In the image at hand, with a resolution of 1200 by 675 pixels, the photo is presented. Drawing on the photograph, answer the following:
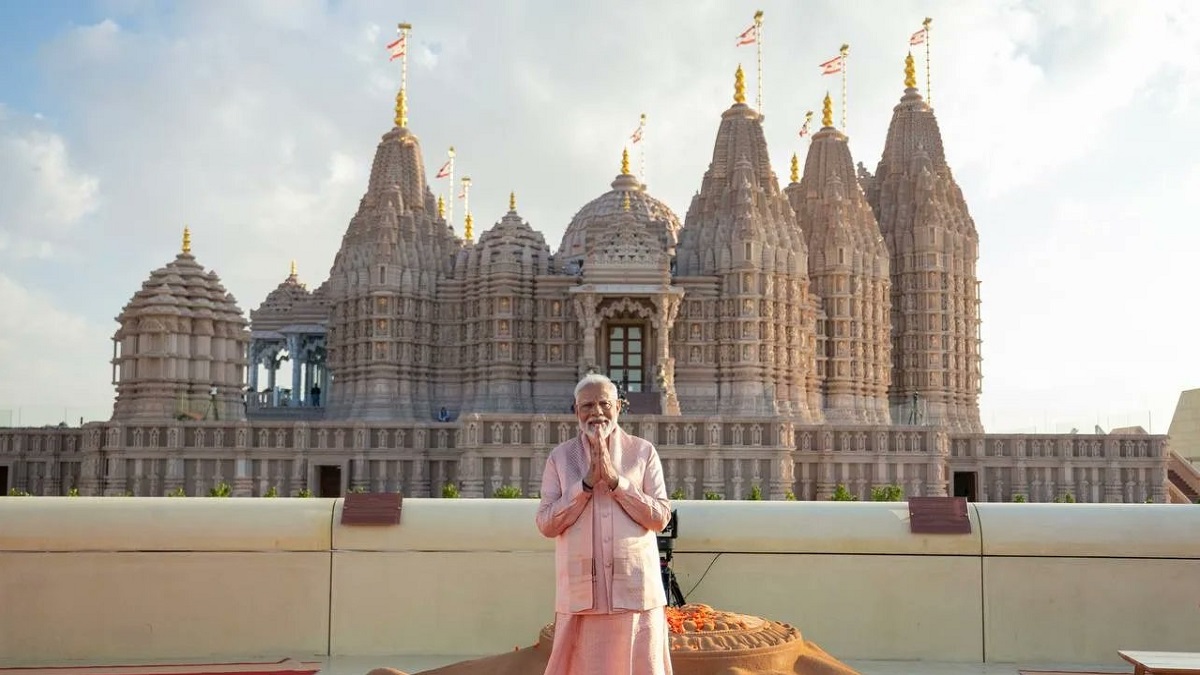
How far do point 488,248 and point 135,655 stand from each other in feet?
137

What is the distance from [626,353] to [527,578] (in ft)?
132

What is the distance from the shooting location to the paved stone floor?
10531 mm

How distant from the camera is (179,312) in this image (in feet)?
144

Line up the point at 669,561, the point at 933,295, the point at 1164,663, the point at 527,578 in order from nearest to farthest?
1. the point at 1164,663
2. the point at 669,561
3. the point at 527,578
4. the point at 933,295

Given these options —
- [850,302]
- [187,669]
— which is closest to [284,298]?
[850,302]

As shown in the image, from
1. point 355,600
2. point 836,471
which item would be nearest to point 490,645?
point 355,600

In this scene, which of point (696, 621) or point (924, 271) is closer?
point (696, 621)

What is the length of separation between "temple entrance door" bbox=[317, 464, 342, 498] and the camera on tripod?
34024 millimetres

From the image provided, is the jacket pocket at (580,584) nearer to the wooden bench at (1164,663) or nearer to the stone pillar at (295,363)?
the wooden bench at (1164,663)

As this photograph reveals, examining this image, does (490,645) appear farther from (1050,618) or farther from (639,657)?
(1050,618)

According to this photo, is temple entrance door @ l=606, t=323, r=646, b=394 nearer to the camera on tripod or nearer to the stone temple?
the stone temple

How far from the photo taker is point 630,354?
169ft

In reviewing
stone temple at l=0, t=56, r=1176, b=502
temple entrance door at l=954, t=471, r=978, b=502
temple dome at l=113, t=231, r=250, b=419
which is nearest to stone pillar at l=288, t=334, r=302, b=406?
stone temple at l=0, t=56, r=1176, b=502

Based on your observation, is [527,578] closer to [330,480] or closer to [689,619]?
[689,619]
